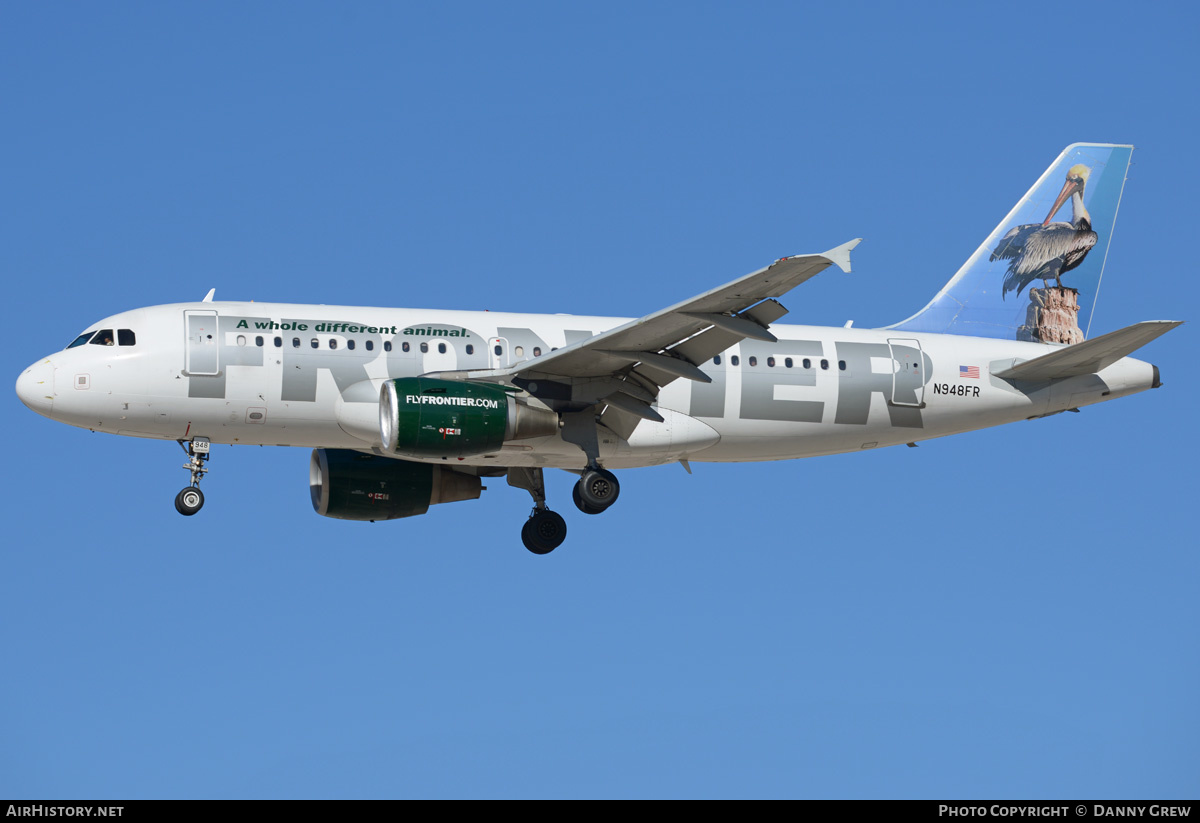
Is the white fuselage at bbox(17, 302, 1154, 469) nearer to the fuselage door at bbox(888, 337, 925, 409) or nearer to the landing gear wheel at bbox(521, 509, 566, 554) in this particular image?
the fuselage door at bbox(888, 337, 925, 409)

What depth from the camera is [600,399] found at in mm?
34375

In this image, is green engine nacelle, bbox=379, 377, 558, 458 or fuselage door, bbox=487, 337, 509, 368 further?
fuselage door, bbox=487, 337, 509, 368

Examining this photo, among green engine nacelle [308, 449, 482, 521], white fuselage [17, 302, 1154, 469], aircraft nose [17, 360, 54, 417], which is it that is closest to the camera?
aircraft nose [17, 360, 54, 417]

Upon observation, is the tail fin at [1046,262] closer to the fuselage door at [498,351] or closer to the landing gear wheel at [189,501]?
the fuselage door at [498,351]

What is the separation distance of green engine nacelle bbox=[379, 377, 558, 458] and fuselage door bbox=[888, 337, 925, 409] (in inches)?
357

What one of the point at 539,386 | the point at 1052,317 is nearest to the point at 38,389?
the point at 539,386

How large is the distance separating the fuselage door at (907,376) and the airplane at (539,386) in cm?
5

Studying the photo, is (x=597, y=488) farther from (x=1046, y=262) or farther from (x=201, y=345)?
(x=1046, y=262)

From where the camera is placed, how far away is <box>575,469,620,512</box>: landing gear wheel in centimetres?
3462

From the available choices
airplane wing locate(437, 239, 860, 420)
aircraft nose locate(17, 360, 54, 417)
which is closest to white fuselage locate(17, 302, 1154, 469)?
aircraft nose locate(17, 360, 54, 417)

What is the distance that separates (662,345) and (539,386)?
287 cm

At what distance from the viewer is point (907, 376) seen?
37.2 meters

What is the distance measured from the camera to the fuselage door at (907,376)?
37000 millimetres

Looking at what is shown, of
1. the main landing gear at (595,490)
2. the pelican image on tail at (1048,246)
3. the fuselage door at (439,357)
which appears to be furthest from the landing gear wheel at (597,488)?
the pelican image on tail at (1048,246)
